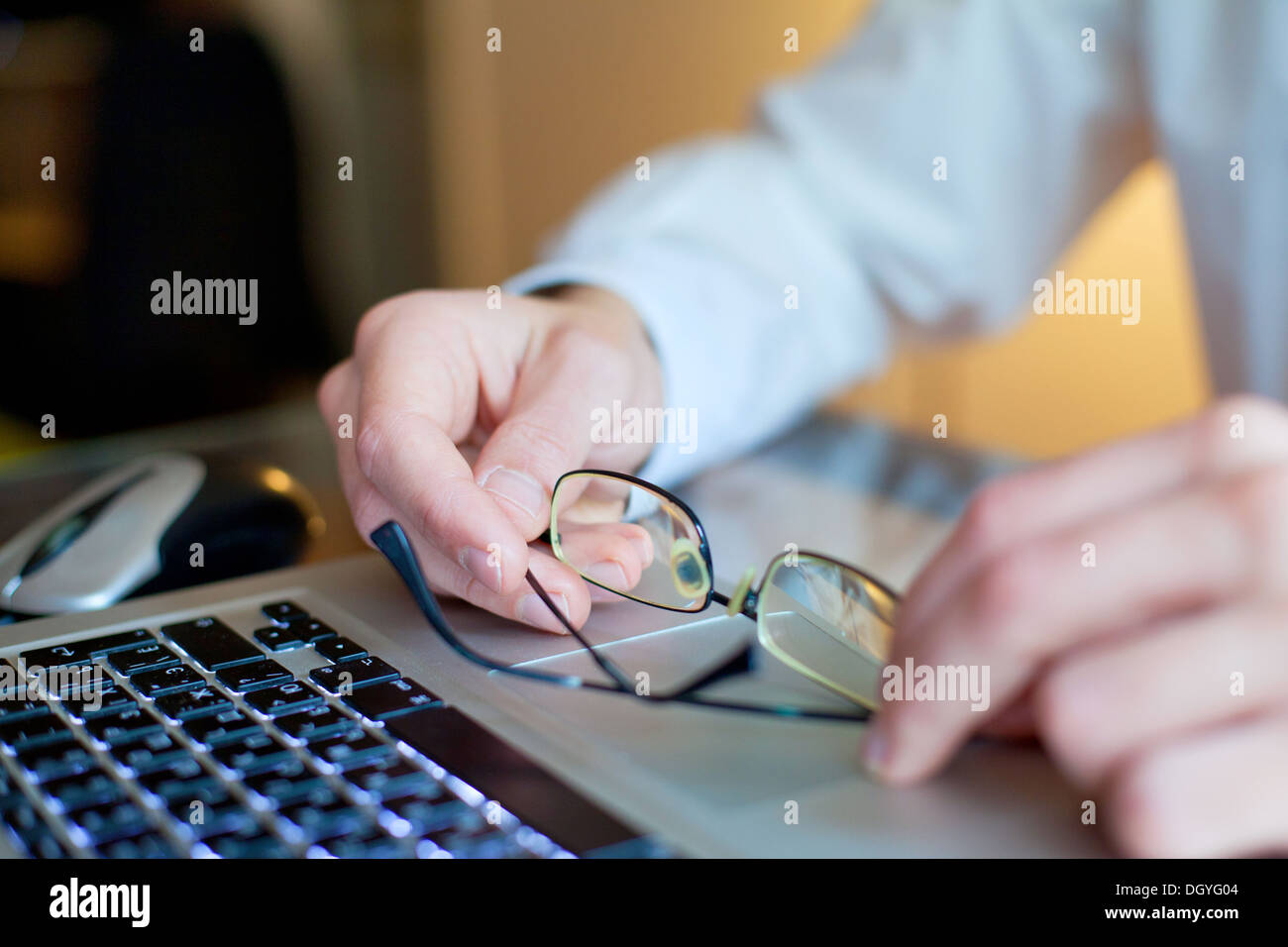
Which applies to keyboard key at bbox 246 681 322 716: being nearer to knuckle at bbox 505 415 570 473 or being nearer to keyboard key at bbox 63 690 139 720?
keyboard key at bbox 63 690 139 720

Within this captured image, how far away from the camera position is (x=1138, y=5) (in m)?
0.82

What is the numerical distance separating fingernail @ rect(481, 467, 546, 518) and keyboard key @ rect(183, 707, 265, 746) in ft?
0.44

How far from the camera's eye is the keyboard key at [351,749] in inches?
13.2

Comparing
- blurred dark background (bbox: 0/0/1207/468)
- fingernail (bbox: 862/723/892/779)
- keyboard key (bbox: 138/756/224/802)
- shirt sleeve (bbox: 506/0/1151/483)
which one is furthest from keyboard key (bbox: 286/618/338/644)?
blurred dark background (bbox: 0/0/1207/468)

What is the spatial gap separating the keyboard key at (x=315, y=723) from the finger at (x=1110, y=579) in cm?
18

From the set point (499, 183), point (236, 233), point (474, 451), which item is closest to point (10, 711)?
point (474, 451)

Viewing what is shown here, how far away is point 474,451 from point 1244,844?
396mm

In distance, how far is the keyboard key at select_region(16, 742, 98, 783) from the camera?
1.07ft

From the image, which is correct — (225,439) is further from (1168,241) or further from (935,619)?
(1168,241)

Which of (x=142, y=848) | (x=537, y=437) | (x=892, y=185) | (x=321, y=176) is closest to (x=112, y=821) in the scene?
(x=142, y=848)

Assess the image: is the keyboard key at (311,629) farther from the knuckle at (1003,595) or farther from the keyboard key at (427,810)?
the knuckle at (1003,595)

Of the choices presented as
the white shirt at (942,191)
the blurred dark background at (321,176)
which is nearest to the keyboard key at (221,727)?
the white shirt at (942,191)

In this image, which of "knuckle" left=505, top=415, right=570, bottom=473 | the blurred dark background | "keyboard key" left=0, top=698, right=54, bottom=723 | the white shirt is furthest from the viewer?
the blurred dark background

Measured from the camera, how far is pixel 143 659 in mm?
413
